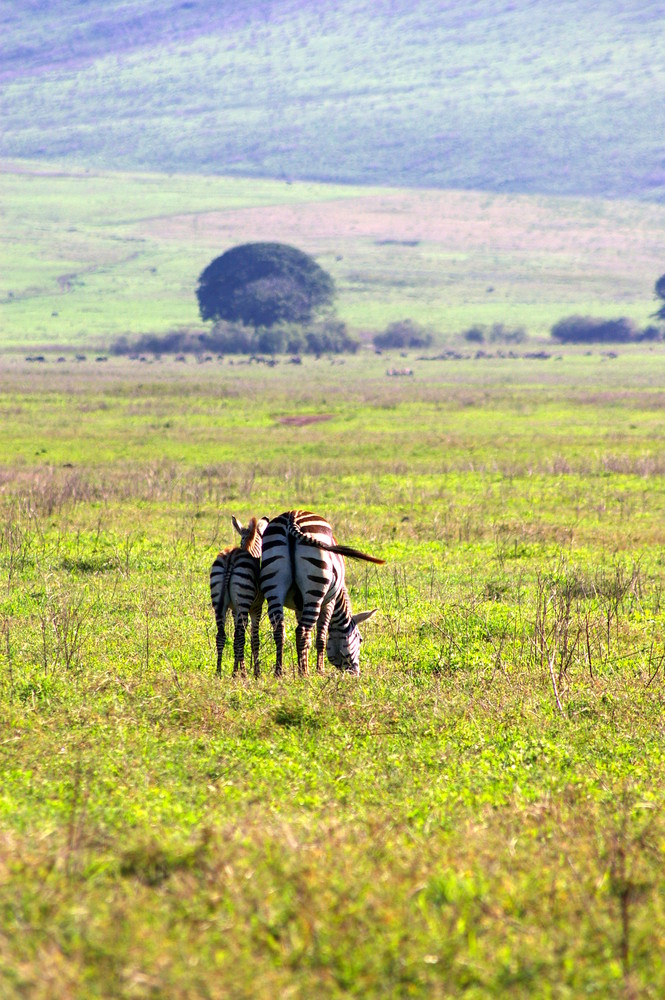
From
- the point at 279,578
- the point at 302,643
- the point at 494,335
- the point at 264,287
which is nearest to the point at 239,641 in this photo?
the point at 302,643

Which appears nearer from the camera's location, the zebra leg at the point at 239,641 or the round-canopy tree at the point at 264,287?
the zebra leg at the point at 239,641

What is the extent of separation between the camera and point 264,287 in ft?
332

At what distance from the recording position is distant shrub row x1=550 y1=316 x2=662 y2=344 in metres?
99.8

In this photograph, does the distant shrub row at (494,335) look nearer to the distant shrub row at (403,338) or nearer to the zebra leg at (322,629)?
the distant shrub row at (403,338)

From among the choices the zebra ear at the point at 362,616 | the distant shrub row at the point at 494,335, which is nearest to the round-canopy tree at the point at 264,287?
the distant shrub row at the point at 494,335

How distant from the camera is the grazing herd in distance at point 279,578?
1072cm

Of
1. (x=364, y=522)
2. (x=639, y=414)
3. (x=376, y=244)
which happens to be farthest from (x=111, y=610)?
(x=376, y=244)

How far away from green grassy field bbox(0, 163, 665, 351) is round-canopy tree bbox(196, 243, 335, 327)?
722cm

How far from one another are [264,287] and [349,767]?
95.7 metres

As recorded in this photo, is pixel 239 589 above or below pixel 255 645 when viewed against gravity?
above

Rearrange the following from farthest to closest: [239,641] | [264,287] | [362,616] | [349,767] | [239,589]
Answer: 1. [264,287]
2. [362,616]
3. [239,641]
4. [239,589]
5. [349,767]

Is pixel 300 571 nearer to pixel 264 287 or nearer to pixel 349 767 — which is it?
pixel 349 767

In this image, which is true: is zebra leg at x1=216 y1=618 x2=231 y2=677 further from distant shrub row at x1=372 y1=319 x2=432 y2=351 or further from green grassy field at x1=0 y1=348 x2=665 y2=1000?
distant shrub row at x1=372 y1=319 x2=432 y2=351

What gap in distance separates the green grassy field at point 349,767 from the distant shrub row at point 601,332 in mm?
81355
